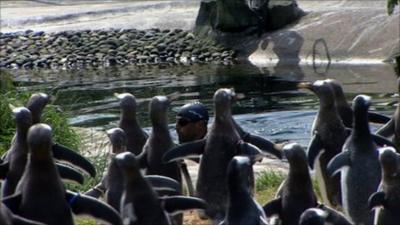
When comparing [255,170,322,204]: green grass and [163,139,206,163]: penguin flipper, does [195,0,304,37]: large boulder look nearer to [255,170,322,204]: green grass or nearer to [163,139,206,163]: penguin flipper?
[255,170,322,204]: green grass

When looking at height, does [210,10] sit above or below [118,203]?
below

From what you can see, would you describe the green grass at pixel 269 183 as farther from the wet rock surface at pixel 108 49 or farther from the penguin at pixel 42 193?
the wet rock surface at pixel 108 49

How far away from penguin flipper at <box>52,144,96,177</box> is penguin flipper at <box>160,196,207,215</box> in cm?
161

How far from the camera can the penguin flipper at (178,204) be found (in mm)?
6536

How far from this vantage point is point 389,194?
664 centimetres

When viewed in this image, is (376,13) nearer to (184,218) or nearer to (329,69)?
(329,69)

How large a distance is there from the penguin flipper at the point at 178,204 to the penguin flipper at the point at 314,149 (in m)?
1.75

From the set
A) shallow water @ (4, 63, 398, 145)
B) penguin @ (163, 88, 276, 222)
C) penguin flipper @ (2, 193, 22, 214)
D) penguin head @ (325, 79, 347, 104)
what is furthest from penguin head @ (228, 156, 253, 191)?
shallow water @ (4, 63, 398, 145)

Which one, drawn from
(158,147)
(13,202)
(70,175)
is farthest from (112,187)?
(13,202)

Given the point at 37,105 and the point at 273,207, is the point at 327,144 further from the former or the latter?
the point at 37,105

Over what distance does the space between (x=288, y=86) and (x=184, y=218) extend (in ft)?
35.6

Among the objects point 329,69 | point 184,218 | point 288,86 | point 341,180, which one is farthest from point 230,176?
point 329,69

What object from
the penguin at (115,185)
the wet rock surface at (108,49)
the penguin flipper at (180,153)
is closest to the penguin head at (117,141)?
the penguin at (115,185)

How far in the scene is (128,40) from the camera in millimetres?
25953
